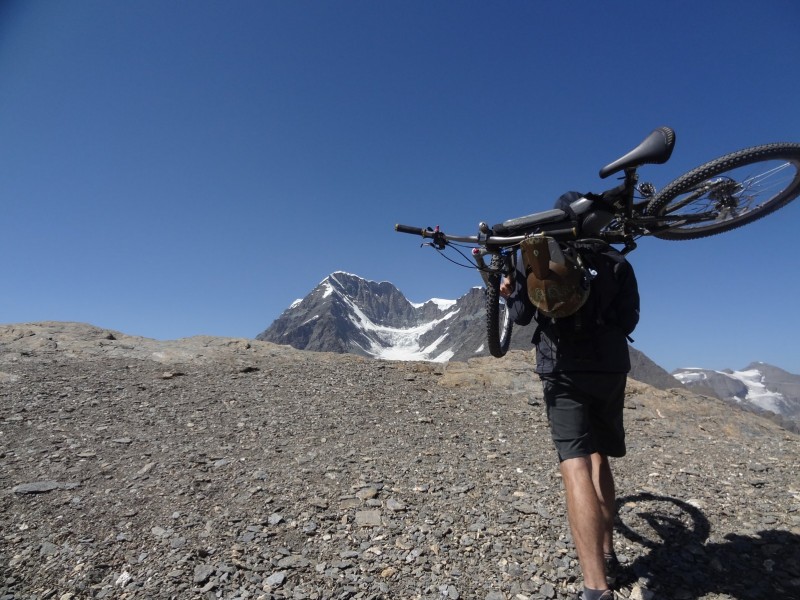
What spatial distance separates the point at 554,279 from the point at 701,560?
9.48 ft

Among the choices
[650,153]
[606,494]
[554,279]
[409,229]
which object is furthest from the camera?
[409,229]

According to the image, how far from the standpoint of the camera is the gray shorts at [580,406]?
3131 mm

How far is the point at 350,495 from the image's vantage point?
15.7 ft

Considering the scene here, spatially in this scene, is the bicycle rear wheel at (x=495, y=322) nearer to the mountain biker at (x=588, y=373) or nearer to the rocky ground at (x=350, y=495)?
the rocky ground at (x=350, y=495)

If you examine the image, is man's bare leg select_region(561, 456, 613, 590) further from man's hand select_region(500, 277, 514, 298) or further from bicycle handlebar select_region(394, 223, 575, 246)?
bicycle handlebar select_region(394, 223, 575, 246)

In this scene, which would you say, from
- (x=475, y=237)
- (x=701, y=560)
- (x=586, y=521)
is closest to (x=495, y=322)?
(x=475, y=237)

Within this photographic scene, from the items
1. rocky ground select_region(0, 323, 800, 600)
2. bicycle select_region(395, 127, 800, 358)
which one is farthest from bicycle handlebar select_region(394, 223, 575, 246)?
rocky ground select_region(0, 323, 800, 600)

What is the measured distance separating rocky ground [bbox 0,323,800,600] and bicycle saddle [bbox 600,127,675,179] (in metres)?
3.69

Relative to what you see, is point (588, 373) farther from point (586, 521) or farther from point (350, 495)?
point (350, 495)

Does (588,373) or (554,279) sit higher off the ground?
(554,279)

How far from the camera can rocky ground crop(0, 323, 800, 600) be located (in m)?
3.40

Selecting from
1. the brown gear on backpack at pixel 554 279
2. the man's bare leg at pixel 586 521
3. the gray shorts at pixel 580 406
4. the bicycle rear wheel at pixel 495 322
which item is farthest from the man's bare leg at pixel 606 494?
the bicycle rear wheel at pixel 495 322

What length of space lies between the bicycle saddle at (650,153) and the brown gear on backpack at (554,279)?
175 cm

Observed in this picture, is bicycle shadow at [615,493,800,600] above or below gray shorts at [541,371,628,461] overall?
below
